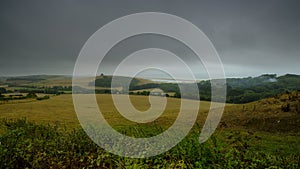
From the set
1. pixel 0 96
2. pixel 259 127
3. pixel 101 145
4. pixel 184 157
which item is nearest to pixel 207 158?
pixel 184 157

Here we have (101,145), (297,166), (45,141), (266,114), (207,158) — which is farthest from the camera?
(266,114)

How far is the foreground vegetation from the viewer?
159 inches

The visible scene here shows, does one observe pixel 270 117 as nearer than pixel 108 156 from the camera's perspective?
No

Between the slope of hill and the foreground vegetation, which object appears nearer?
the foreground vegetation

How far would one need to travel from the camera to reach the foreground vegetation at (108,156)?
4.05 m

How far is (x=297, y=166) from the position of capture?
12.7 feet

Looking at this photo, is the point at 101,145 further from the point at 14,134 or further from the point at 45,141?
the point at 14,134

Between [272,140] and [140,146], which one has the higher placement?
[140,146]

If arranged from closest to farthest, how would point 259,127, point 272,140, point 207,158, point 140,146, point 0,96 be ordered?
point 207,158
point 140,146
point 272,140
point 259,127
point 0,96

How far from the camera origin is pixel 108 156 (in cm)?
454

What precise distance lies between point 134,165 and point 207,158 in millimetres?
1209

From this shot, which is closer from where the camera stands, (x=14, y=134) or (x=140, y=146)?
(x=140, y=146)

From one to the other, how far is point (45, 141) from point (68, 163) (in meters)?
1.01

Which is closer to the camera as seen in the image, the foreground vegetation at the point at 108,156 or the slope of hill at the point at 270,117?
the foreground vegetation at the point at 108,156
